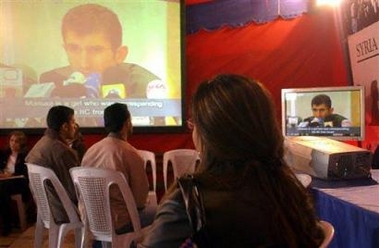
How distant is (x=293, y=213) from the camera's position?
0.97 m

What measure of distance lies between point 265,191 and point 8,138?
4466 millimetres

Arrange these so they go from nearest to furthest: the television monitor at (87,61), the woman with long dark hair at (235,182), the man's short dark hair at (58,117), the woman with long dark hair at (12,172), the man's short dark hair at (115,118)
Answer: the woman with long dark hair at (235,182) → the man's short dark hair at (115,118) → the man's short dark hair at (58,117) → the woman with long dark hair at (12,172) → the television monitor at (87,61)

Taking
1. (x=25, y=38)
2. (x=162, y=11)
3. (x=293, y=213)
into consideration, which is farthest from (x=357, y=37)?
(x=293, y=213)

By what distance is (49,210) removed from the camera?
297 cm

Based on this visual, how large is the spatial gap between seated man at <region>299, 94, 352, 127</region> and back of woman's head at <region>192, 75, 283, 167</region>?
3.32 meters

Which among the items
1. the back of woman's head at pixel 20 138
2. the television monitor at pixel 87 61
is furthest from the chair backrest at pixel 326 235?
the back of woman's head at pixel 20 138

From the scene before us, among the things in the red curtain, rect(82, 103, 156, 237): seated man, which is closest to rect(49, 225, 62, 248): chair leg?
rect(82, 103, 156, 237): seated man

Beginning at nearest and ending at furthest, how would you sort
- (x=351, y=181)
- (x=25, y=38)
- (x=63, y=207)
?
(x=351, y=181)
(x=63, y=207)
(x=25, y=38)

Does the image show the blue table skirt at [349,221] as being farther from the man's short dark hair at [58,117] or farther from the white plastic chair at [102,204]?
the man's short dark hair at [58,117]

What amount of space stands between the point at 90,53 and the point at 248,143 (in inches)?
163

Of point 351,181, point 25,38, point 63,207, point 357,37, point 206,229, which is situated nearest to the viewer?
point 206,229

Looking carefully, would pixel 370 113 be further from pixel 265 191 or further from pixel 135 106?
pixel 265 191

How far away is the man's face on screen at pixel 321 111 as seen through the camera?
417cm

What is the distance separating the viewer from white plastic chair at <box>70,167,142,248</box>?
2615mm
